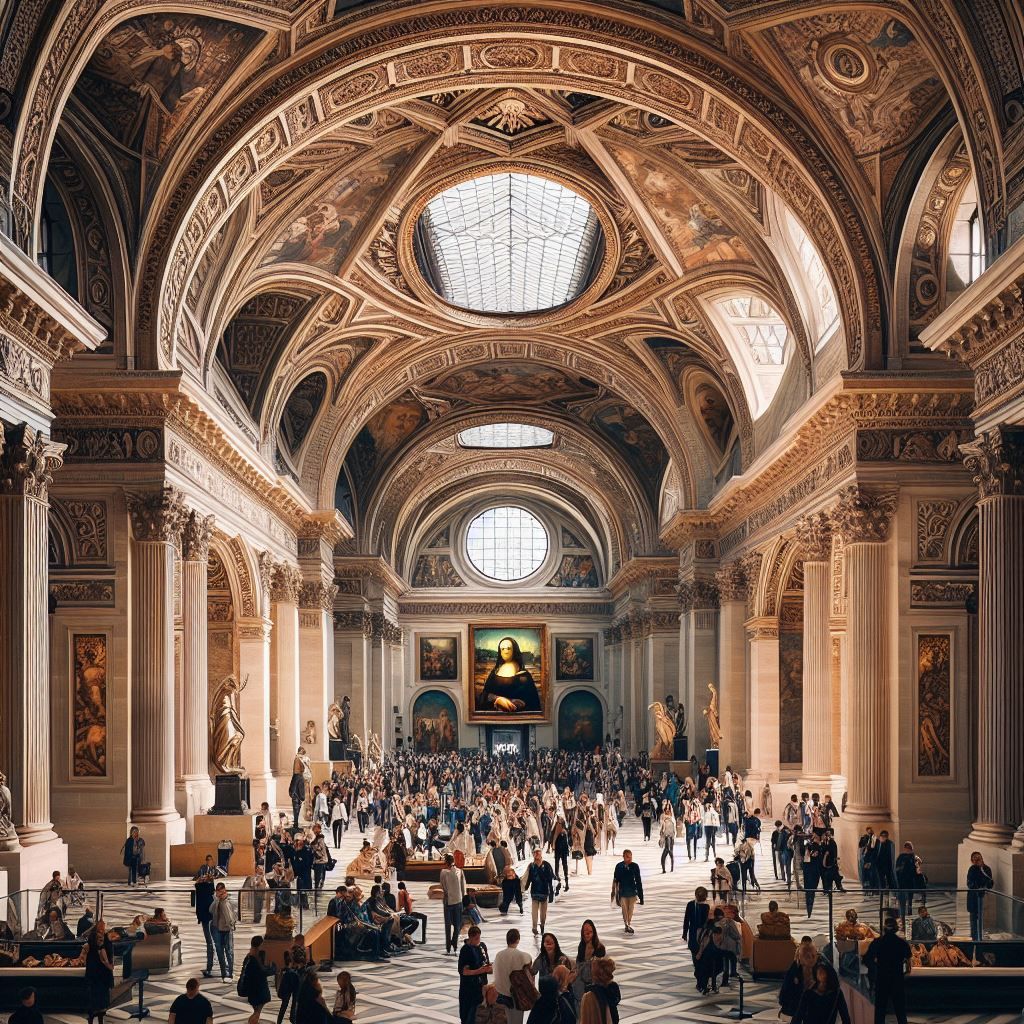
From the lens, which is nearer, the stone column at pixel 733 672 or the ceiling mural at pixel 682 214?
the ceiling mural at pixel 682 214

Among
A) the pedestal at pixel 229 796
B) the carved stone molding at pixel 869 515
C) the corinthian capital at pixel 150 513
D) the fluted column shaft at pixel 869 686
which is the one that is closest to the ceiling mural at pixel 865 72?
the carved stone molding at pixel 869 515

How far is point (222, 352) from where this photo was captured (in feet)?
96.1

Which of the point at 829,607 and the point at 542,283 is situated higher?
the point at 542,283

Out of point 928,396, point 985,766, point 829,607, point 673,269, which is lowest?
point 985,766

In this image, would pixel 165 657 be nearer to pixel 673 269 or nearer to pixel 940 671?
pixel 940 671

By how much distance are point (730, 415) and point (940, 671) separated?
15606 millimetres

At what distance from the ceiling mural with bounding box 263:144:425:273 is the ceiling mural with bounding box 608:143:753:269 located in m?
4.25

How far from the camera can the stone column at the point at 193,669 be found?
906 inches

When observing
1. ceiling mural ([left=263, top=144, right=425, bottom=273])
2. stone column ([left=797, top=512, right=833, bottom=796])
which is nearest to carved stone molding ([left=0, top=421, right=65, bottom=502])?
ceiling mural ([left=263, top=144, right=425, bottom=273])

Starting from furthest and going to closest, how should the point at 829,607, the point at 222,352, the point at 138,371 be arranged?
the point at 222,352 < the point at 829,607 < the point at 138,371

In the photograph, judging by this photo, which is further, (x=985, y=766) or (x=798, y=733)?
(x=798, y=733)

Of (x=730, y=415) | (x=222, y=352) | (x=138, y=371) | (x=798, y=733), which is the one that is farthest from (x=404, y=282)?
(x=798, y=733)

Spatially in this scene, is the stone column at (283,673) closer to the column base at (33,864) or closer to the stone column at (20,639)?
the column base at (33,864)

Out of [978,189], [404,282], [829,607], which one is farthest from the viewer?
[404,282]
